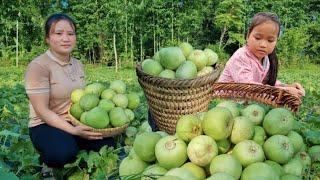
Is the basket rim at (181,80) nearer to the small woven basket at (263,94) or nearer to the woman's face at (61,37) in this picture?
the small woven basket at (263,94)

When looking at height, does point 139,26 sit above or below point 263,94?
above

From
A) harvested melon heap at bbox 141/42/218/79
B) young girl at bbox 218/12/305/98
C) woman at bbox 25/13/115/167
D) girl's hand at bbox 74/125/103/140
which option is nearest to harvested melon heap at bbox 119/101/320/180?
harvested melon heap at bbox 141/42/218/79

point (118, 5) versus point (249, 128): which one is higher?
point (118, 5)

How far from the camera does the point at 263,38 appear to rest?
133 inches

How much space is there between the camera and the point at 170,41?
76.9 feet

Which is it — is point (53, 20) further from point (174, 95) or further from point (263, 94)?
point (263, 94)

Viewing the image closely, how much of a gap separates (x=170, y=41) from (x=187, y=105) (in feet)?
67.7

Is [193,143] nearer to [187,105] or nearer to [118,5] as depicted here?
[187,105]

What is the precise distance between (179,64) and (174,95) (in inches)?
10.4

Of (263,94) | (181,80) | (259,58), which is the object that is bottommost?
(263,94)

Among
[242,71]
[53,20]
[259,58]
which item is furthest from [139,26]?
[242,71]

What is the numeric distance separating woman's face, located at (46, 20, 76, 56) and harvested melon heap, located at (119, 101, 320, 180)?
1775 mm

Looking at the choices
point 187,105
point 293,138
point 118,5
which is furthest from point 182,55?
point 118,5

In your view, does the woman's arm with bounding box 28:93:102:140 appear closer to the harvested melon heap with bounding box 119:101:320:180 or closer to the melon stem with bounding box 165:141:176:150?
the harvested melon heap with bounding box 119:101:320:180
